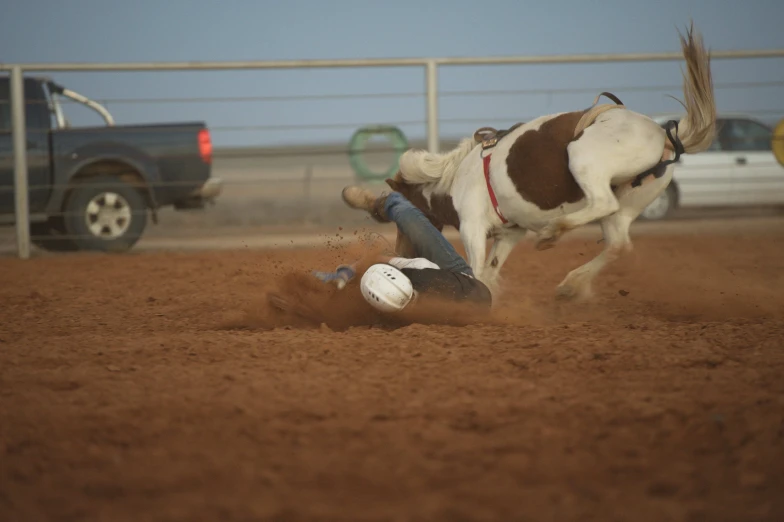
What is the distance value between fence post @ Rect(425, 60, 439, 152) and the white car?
361 centimetres

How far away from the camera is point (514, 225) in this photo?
582 cm

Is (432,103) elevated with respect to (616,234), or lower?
elevated

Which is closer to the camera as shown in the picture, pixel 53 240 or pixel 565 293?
pixel 565 293

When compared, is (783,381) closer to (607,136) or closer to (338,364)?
(338,364)

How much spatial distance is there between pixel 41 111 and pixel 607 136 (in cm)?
656

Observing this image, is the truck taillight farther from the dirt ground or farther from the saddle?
the dirt ground

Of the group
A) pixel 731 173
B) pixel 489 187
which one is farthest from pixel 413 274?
pixel 731 173

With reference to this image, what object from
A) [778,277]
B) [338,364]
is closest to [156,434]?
[338,364]

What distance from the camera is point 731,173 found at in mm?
12125

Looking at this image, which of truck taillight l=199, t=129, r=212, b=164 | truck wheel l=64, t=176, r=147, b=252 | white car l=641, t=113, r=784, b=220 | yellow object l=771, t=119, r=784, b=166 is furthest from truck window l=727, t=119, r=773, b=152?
truck wheel l=64, t=176, r=147, b=252

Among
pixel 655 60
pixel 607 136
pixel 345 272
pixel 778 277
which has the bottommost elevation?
pixel 778 277

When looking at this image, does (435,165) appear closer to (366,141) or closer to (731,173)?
(366,141)

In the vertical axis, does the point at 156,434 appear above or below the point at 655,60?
below

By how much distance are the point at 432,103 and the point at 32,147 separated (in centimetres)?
433
